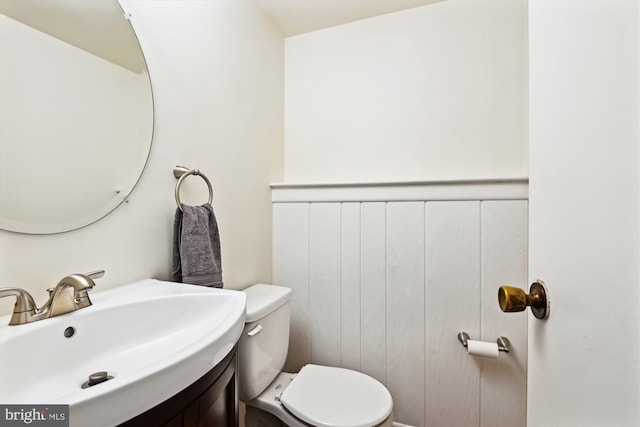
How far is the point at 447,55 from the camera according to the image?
4.71 feet

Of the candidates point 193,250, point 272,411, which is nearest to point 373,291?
point 272,411

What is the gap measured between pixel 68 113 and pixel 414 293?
4.63 ft

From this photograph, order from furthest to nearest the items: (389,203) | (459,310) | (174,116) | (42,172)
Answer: (389,203) → (459,310) → (174,116) → (42,172)

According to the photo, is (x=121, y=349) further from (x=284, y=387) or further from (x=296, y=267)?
(x=296, y=267)

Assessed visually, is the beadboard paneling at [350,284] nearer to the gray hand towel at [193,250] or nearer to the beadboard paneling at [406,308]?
the beadboard paneling at [406,308]

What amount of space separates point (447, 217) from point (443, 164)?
0.92ft

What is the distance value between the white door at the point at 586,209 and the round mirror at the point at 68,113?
1.01m

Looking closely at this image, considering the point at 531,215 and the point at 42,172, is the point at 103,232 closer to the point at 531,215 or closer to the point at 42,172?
the point at 42,172

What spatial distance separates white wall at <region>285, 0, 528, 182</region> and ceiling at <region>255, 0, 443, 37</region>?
4 cm

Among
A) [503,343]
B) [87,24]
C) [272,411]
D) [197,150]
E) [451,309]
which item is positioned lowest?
[272,411]

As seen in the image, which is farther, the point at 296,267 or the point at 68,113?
the point at 296,267

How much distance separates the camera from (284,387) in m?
1.21

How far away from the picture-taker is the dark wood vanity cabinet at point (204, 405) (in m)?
0.44

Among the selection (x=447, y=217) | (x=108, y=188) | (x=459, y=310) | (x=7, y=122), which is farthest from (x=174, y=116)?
(x=459, y=310)
